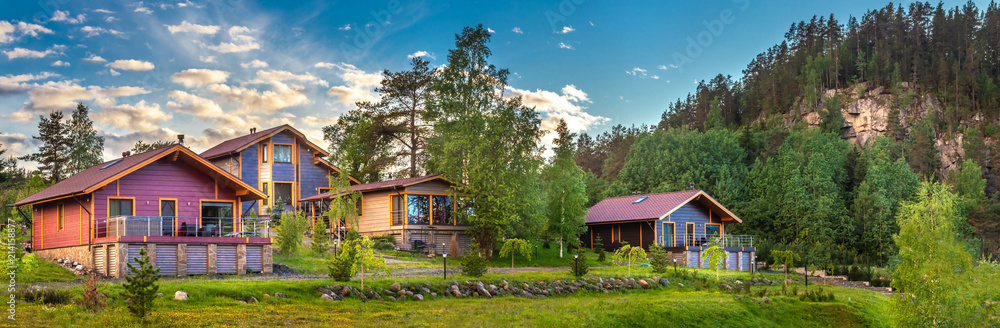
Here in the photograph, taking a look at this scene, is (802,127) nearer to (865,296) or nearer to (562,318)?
(865,296)

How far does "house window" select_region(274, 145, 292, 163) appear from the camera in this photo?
42.4 meters

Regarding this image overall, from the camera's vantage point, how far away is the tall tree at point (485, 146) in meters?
33.6

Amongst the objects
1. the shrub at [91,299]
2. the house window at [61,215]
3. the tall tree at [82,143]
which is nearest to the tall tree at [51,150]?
the tall tree at [82,143]

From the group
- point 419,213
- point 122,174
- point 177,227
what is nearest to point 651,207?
point 419,213

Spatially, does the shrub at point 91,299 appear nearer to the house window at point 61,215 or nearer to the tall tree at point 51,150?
the house window at point 61,215

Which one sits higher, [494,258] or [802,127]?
[802,127]

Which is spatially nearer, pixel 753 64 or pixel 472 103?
pixel 472 103

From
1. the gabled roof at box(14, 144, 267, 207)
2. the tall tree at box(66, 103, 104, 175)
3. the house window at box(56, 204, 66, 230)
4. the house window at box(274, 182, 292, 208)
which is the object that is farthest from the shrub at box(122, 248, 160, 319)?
the tall tree at box(66, 103, 104, 175)

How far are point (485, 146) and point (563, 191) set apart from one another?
22.2 feet

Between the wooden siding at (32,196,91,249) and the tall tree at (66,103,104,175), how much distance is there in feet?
90.7

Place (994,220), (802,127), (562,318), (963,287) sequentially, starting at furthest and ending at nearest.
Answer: (802,127) → (994,220) → (963,287) → (562,318)

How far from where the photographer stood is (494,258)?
113ft

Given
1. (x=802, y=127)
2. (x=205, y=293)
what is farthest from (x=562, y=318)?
(x=802, y=127)

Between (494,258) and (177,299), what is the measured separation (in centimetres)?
1960
